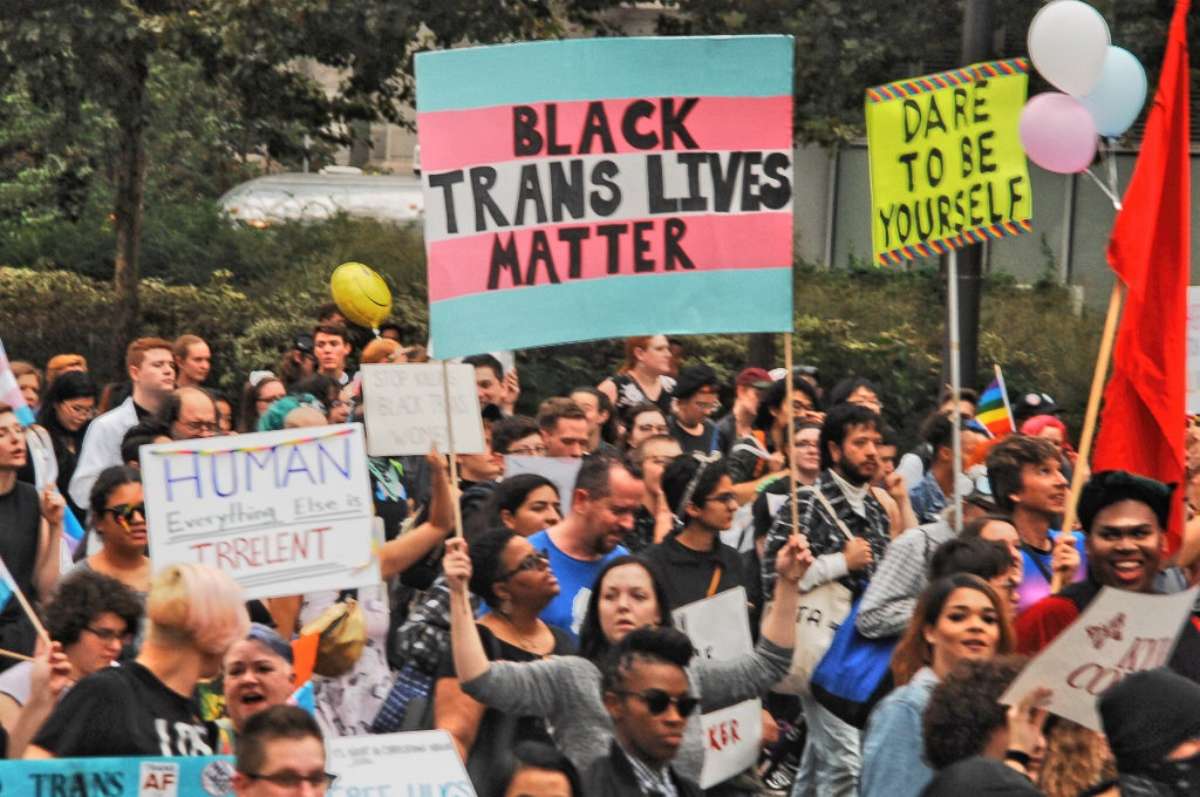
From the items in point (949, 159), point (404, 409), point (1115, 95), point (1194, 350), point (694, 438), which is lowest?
point (694, 438)

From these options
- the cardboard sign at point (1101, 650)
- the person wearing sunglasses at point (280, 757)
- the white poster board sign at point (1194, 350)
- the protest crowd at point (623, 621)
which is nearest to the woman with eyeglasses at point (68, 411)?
the protest crowd at point (623, 621)

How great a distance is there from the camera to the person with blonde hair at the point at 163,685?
5516 mm

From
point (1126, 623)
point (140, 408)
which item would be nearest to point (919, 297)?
point (140, 408)

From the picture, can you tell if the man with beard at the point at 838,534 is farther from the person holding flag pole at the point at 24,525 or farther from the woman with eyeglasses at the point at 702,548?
the person holding flag pole at the point at 24,525

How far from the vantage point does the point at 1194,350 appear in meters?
10.5

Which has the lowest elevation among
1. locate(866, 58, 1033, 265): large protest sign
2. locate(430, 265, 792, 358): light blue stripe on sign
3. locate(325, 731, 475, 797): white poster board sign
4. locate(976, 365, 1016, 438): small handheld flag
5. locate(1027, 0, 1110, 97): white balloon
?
locate(325, 731, 475, 797): white poster board sign

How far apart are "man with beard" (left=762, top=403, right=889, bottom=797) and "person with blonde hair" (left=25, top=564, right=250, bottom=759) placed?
254cm

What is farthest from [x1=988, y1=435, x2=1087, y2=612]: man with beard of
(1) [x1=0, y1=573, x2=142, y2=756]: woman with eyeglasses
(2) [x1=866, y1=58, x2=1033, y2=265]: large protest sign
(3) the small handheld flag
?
(3) the small handheld flag

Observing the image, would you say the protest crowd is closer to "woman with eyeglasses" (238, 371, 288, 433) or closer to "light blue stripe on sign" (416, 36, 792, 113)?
"woman with eyeglasses" (238, 371, 288, 433)

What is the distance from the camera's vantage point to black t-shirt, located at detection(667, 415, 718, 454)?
1224 cm

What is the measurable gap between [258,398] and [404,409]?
2295 mm

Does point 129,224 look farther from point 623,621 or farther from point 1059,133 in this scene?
point 623,621

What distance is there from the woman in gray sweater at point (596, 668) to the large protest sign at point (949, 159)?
2639 millimetres

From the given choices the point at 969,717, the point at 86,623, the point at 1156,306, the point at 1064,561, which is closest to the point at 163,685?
the point at 86,623
